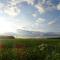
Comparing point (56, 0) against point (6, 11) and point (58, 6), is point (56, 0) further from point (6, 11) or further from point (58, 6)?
point (6, 11)

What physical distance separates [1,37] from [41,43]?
55 centimetres

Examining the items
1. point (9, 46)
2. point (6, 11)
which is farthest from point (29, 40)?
point (6, 11)

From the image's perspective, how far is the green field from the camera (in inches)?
133

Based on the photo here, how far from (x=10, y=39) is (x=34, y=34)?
0.33 meters

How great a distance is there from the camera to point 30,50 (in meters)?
3.39

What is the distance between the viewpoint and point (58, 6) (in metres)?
3.36

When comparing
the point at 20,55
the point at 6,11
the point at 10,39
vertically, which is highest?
the point at 6,11

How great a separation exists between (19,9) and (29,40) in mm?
439

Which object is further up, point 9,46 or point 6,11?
point 6,11

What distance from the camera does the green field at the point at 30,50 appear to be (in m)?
3.38

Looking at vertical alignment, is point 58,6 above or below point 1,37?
above

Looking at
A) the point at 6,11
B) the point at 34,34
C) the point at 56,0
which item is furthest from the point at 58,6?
the point at 6,11

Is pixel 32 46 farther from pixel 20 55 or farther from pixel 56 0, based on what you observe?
pixel 56 0

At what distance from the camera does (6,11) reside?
339 cm
